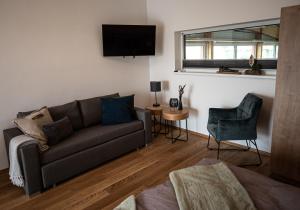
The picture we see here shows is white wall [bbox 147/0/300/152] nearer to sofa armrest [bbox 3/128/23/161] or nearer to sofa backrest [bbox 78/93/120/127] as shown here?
sofa backrest [bbox 78/93/120/127]

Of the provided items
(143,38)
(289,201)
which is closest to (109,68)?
(143,38)

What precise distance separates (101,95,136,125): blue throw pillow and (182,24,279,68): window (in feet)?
5.18

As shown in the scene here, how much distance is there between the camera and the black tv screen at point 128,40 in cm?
385

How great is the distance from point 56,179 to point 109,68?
85.6 inches

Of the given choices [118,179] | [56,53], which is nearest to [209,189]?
[118,179]

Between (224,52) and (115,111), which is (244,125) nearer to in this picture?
(224,52)

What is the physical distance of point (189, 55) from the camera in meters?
4.33

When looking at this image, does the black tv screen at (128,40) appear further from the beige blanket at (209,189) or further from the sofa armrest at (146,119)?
the beige blanket at (209,189)

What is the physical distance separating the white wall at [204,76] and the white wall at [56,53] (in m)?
0.58

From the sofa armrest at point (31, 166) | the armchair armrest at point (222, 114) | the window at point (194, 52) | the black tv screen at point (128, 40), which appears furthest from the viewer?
the window at point (194, 52)

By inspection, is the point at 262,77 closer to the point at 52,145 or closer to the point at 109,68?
the point at 109,68

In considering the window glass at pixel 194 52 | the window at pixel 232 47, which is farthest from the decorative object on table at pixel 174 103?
the window glass at pixel 194 52

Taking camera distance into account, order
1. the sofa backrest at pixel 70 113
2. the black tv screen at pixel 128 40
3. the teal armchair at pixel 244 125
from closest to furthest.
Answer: the teal armchair at pixel 244 125, the sofa backrest at pixel 70 113, the black tv screen at pixel 128 40

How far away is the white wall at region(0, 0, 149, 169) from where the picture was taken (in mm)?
3051
